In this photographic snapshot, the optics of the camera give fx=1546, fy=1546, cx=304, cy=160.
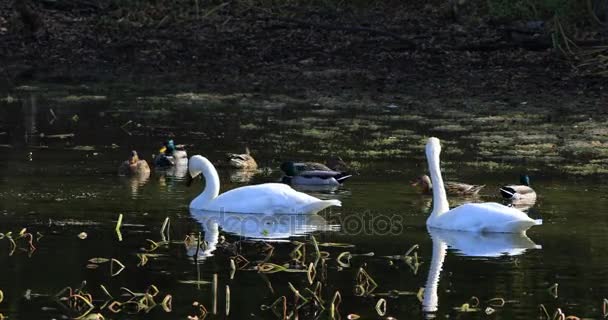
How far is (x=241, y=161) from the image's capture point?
17.9 metres

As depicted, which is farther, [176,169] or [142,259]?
[176,169]

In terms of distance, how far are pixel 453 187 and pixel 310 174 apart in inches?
72.6

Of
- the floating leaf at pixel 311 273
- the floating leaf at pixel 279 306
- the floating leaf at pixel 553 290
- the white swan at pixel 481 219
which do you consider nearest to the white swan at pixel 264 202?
the white swan at pixel 481 219

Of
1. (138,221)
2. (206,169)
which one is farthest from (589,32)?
(138,221)

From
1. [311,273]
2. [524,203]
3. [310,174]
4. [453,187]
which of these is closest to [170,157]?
[310,174]

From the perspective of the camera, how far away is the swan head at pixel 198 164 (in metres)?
15.7

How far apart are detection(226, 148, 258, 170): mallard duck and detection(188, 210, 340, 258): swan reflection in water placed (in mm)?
3005

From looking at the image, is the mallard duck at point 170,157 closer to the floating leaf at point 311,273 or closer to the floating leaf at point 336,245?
the floating leaf at point 336,245

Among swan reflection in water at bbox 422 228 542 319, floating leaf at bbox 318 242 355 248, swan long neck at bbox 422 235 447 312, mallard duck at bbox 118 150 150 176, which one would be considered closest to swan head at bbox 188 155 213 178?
mallard duck at bbox 118 150 150 176

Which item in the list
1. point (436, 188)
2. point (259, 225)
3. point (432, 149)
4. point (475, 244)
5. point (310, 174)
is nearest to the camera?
point (475, 244)

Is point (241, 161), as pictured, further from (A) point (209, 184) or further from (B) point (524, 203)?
(B) point (524, 203)

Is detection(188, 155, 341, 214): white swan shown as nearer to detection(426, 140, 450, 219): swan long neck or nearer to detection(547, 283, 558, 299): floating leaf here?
detection(426, 140, 450, 219): swan long neck

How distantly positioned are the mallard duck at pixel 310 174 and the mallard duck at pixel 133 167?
5.21ft

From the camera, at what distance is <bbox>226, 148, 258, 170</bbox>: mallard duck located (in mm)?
17922
